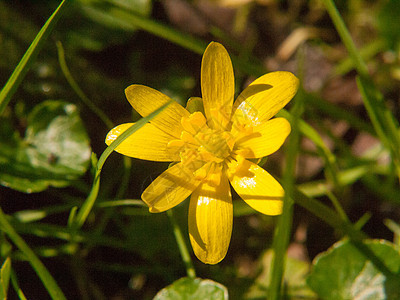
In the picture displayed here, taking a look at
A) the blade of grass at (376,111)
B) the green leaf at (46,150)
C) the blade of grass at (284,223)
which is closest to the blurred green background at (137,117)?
the green leaf at (46,150)

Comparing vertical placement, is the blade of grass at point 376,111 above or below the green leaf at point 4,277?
above

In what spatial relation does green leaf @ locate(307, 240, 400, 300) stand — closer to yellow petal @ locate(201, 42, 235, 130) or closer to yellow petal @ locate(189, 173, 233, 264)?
yellow petal @ locate(189, 173, 233, 264)

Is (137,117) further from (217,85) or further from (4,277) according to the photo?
(4,277)

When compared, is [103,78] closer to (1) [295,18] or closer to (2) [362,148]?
(1) [295,18]

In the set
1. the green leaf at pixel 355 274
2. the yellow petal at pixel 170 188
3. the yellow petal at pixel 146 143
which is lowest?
the green leaf at pixel 355 274

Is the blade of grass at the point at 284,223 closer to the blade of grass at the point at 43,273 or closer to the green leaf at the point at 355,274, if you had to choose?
the green leaf at the point at 355,274

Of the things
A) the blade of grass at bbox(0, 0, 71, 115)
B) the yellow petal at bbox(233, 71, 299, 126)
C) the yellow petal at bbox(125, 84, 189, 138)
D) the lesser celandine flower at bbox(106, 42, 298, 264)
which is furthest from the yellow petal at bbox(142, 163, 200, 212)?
the blade of grass at bbox(0, 0, 71, 115)

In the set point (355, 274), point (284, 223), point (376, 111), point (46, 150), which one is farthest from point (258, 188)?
point (46, 150)
